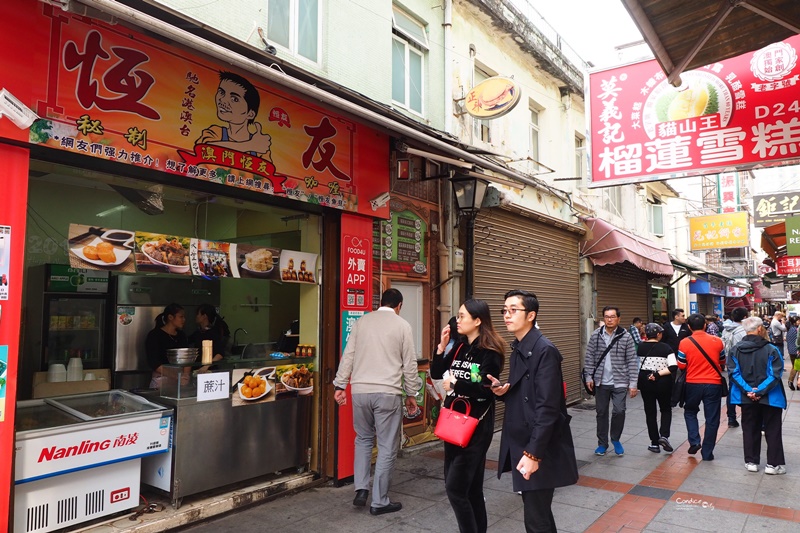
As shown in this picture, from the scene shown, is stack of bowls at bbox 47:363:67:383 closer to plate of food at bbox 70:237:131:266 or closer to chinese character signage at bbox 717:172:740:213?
plate of food at bbox 70:237:131:266

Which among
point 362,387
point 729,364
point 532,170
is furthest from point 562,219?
point 362,387

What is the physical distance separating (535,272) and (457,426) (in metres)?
7.76

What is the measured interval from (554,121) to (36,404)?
10.8m

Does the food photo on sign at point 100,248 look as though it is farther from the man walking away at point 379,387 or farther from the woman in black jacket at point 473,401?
the woman in black jacket at point 473,401

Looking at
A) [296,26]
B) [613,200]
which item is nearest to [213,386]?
[296,26]

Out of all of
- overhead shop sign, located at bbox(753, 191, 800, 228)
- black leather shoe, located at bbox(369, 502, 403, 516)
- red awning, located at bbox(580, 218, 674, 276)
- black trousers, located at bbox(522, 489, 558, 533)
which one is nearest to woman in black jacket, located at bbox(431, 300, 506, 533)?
black trousers, located at bbox(522, 489, 558, 533)

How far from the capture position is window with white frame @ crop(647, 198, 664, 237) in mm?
19719

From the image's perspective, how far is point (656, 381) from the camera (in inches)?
305

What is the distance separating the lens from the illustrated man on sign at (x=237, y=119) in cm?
502

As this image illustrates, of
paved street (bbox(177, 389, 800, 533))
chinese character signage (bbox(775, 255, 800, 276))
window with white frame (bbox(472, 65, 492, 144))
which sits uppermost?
window with white frame (bbox(472, 65, 492, 144))

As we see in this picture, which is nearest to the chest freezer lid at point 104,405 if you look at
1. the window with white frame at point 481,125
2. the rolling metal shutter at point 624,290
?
the window with white frame at point 481,125

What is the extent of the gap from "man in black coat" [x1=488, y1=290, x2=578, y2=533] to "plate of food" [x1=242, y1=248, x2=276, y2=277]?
2.89 meters

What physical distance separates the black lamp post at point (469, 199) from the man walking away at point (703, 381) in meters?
3.15

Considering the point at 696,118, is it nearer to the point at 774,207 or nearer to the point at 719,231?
the point at 774,207
